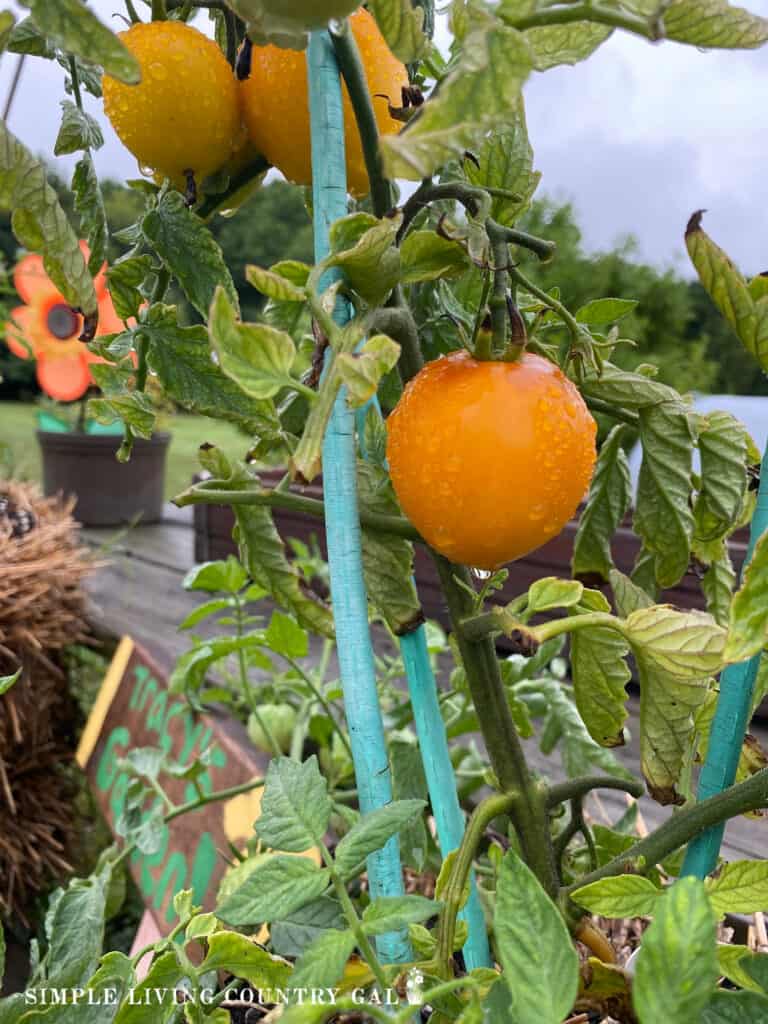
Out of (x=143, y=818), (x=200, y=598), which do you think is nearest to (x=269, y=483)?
(x=200, y=598)

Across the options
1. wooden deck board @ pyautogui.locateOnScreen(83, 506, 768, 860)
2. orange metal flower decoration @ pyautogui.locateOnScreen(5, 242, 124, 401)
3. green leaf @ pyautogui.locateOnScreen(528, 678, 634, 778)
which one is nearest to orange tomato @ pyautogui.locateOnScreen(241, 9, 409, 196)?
green leaf @ pyautogui.locateOnScreen(528, 678, 634, 778)

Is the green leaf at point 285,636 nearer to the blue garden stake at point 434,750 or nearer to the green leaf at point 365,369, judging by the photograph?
the blue garden stake at point 434,750

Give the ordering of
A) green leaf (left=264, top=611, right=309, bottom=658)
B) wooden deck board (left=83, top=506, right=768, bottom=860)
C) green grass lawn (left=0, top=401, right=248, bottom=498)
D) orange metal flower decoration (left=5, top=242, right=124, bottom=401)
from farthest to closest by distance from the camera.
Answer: green grass lawn (left=0, top=401, right=248, bottom=498) → orange metal flower decoration (left=5, top=242, right=124, bottom=401) → wooden deck board (left=83, top=506, right=768, bottom=860) → green leaf (left=264, top=611, right=309, bottom=658)

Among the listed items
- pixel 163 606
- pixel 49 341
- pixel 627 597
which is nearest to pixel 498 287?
pixel 627 597

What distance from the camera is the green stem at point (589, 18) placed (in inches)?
6.5

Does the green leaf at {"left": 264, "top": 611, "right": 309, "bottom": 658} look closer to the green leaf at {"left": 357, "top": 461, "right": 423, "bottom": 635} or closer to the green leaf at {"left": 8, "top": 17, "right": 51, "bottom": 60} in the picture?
the green leaf at {"left": 357, "top": 461, "right": 423, "bottom": 635}

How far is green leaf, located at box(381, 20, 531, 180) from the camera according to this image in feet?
0.47

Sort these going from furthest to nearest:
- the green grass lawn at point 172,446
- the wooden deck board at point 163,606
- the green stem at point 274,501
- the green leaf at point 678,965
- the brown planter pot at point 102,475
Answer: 1. the green grass lawn at point 172,446
2. the brown planter pot at point 102,475
3. the wooden deck board at point 163,606
4. the green stem at point 274,501
5. the green leaf at point 678,965

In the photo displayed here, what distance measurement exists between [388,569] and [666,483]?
0.30 feet

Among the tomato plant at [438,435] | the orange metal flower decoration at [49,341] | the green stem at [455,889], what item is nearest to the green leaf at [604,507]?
the tomato plant at [438,435]

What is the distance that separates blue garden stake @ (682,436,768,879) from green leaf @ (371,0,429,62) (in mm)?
147

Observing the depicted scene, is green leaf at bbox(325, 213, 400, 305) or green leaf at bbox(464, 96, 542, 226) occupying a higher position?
green leaf at bbox(464, 96, 542, 226)

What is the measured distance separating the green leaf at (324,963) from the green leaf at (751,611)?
0.11m

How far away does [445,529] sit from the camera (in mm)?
209
